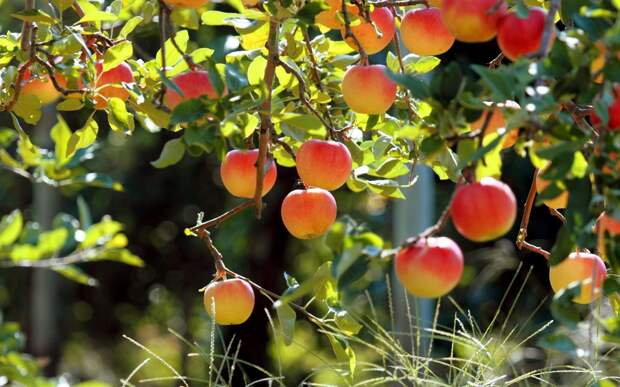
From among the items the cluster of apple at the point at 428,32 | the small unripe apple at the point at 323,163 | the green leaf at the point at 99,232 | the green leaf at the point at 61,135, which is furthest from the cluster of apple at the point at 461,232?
the green leaf at the point at 99,232

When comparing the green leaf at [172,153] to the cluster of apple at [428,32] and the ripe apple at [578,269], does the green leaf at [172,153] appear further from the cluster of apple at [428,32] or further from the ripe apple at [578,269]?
the ripe apple at [578,269]

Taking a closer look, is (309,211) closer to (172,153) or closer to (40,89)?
(172,153)

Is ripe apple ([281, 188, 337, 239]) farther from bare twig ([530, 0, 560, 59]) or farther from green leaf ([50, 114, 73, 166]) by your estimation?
green leaf ([50, 114, 73, 166])

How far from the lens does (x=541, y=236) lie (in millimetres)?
3420


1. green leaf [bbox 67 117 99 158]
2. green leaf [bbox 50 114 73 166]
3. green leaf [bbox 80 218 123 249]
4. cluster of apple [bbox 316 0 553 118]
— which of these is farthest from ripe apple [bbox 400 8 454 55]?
green leaf [bbox 80 218 123 249]

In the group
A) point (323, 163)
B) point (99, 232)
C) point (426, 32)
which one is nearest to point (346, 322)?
point (323, 163)

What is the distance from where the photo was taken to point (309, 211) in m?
0.95

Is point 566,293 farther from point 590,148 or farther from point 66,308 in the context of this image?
point 66,308

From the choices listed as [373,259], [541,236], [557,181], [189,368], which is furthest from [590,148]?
[189,368]

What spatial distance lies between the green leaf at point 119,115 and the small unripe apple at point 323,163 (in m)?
0.19

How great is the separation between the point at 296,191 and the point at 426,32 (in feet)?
0.63

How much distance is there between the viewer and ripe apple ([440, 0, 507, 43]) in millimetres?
707

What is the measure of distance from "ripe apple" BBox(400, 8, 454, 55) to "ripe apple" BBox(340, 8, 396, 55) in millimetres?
27

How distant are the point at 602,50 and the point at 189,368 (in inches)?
177
